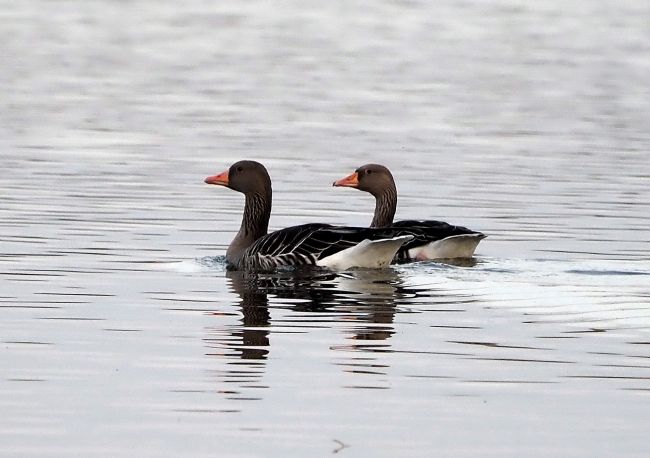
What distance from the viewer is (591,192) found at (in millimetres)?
22188

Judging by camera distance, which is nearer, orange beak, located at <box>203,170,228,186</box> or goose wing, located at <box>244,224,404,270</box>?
goose wing, located at <box>244,224,404,270</box>

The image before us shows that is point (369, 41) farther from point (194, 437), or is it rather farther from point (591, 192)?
point (194, 437)

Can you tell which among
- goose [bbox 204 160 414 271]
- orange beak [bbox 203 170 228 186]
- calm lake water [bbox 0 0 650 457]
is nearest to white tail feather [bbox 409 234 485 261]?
calm lake water [bbox 0 0 650 457]

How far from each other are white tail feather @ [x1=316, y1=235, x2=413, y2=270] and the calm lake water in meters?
0.16

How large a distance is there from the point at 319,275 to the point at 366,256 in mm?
501

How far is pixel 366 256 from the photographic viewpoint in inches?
651

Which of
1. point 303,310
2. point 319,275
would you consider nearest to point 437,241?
point 319,275

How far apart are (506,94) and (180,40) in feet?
52.8

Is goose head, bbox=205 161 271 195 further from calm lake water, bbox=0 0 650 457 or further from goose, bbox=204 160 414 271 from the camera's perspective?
goose, bbox=204 160 414 271

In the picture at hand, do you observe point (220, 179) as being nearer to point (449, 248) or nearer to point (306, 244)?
point (306, 244)

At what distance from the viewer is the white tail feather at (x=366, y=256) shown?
16359 millimetres

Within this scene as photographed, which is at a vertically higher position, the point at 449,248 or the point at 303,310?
the point at 449,248

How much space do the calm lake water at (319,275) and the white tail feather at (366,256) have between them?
0.53ft

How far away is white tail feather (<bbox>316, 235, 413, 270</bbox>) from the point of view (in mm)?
16359
